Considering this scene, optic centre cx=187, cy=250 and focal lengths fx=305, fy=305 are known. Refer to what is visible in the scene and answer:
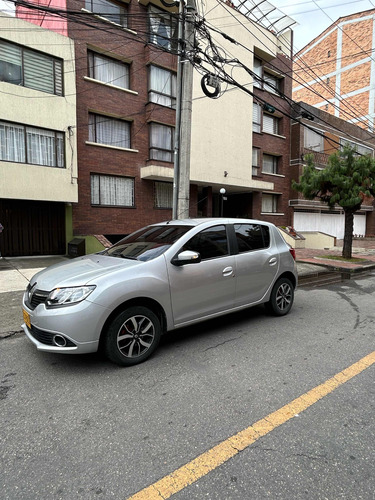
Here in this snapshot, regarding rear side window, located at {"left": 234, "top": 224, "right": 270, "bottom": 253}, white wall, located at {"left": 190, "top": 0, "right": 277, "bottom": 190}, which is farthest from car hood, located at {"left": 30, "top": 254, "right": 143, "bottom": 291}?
white wall, located at {"left": 190, "top": 0, "right": 277, "bottom": 190}

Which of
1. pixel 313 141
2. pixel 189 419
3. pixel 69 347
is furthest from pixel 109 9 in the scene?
pixel 189 419

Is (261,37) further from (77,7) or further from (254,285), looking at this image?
(254,285)

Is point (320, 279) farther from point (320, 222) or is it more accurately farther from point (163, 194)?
point (320, 222)

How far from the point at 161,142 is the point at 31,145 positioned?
19.6 feet

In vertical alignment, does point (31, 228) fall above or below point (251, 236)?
below

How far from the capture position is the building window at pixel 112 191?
1340cm

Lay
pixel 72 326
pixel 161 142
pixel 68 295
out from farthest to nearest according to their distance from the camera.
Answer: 1. pixel 161 142
2. pixel 68 295
3. pixel 72 326

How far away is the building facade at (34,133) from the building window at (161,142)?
3862 mm

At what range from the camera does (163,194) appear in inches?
603

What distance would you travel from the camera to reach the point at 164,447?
2.15 m

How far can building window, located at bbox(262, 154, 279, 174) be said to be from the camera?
66.6 feet

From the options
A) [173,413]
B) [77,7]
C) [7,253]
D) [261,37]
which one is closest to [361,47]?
[261,37]

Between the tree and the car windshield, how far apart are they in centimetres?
907

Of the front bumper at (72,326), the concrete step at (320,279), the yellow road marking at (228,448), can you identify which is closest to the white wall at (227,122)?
the concrete step at (320,279)
